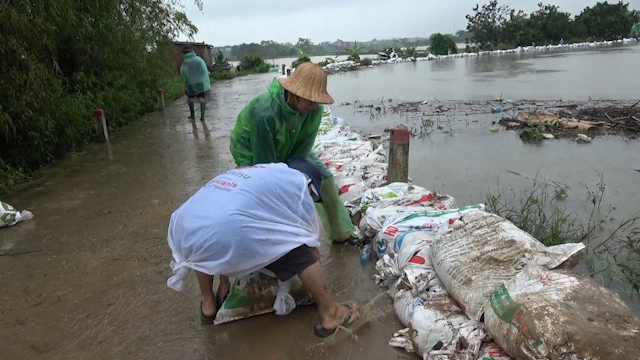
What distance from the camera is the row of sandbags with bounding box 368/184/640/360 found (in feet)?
5.18

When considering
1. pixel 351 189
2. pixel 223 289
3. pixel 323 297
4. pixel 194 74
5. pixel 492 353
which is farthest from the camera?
pixel 194 74

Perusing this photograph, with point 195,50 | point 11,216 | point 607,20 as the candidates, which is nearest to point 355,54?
point 195,50

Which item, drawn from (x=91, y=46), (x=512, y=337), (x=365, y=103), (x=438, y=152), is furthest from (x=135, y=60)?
(x=512, y=337)

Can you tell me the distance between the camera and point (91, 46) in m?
7.28

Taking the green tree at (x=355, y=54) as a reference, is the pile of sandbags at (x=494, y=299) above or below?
below

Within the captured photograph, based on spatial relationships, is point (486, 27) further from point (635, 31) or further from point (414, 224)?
point (414, 224)

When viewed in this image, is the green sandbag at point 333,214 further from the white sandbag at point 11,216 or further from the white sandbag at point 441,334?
the white sandbag at point 11,216

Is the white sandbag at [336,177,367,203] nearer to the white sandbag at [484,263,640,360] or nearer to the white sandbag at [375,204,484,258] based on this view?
the white sandbag at [375,204,484,258]

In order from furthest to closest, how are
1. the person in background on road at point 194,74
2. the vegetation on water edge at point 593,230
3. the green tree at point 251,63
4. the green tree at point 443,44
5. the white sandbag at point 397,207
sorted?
the green tree at point 443,44 → the green tree at point 251,63 → the person in background on road at point 194,74 → the white sandbag at point 397,207 → the vegetation on water edge at point 593,230

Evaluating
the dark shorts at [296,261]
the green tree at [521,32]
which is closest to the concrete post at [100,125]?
the dark shorts at [296,261]

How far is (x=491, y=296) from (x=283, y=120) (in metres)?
1.41

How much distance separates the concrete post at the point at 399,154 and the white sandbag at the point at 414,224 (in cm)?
93

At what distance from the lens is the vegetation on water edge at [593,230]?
2.93 meters

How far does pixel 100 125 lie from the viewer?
714 cm
